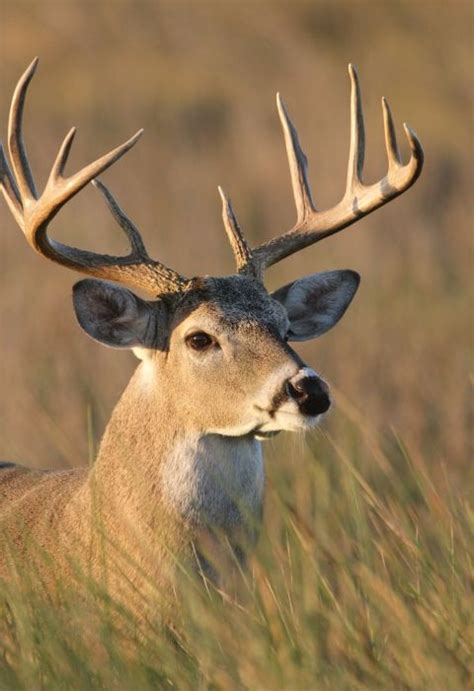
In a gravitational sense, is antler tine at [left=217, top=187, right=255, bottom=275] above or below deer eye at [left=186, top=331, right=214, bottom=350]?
above

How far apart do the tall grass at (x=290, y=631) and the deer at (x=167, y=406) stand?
2.19ft

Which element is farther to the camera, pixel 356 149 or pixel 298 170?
pixel 298 170

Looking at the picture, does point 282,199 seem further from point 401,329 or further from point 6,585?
point 6,585

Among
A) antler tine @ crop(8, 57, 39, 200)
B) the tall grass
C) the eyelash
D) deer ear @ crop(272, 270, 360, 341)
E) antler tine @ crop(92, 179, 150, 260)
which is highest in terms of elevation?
antler tine @ crop(8, 57, 39, 200)

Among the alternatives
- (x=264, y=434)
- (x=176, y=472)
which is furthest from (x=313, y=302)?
(x=176, y=472)

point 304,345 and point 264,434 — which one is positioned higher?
point 264,434

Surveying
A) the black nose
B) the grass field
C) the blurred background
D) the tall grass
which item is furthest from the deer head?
the tall grass

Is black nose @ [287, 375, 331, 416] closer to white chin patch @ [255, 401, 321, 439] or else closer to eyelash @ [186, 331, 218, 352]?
white chin patch @ [255, 401, 321, 439]

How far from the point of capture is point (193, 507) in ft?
19.6

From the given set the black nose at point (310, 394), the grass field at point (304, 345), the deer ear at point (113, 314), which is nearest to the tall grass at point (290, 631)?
the grass field at point (304, 345)

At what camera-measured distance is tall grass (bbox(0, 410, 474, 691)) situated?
431 centimetres

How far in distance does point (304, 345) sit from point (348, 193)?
196 inches

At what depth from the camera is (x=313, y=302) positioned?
6.91m

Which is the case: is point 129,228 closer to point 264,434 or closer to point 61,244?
point 61,244
